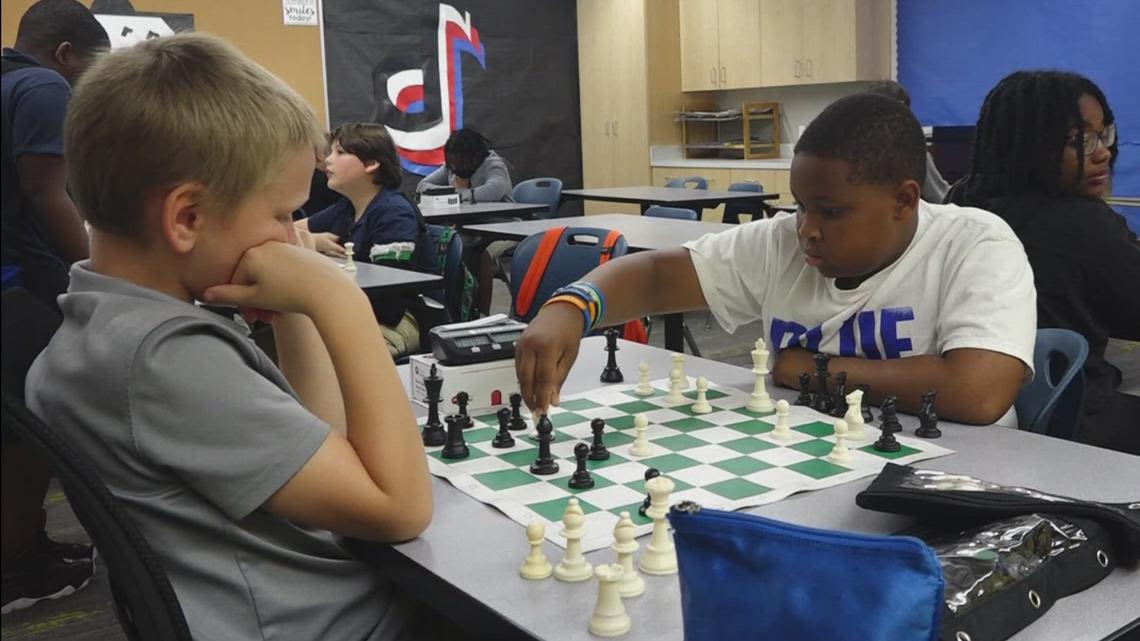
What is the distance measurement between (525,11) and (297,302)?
950cm

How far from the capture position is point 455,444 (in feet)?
4.65

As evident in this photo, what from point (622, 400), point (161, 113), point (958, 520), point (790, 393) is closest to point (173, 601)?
point (161, 113)

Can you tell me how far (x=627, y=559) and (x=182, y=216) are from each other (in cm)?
57

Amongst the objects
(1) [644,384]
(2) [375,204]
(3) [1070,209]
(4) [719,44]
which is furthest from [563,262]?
(4) [719,44]

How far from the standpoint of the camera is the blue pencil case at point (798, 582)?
0.71 metres

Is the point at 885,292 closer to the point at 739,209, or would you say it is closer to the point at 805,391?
the point at 805,391

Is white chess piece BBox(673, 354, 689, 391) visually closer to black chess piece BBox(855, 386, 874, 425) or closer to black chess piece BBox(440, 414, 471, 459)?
black chess piece BBox(855, 386, 874, 425)

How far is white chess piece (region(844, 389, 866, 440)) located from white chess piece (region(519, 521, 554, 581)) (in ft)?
1.92

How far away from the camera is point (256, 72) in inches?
44.4

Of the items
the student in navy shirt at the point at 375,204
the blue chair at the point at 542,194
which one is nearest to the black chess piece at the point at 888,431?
the student in navy shirt at the point at 375,204

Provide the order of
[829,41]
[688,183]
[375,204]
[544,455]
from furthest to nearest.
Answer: [688,183] → [829,41] → [375,204] → [544,455]

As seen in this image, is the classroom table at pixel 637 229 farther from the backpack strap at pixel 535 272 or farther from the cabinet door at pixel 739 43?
the cabinet door at pixel 739 43

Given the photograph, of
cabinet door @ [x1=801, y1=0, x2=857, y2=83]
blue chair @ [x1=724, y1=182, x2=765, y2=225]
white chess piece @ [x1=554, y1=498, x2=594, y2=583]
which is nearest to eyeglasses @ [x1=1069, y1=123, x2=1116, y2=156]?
white chess piece @ [x1=554, y1=498, x2=594, y2=583]

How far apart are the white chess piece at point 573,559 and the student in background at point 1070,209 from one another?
1.69 meters
